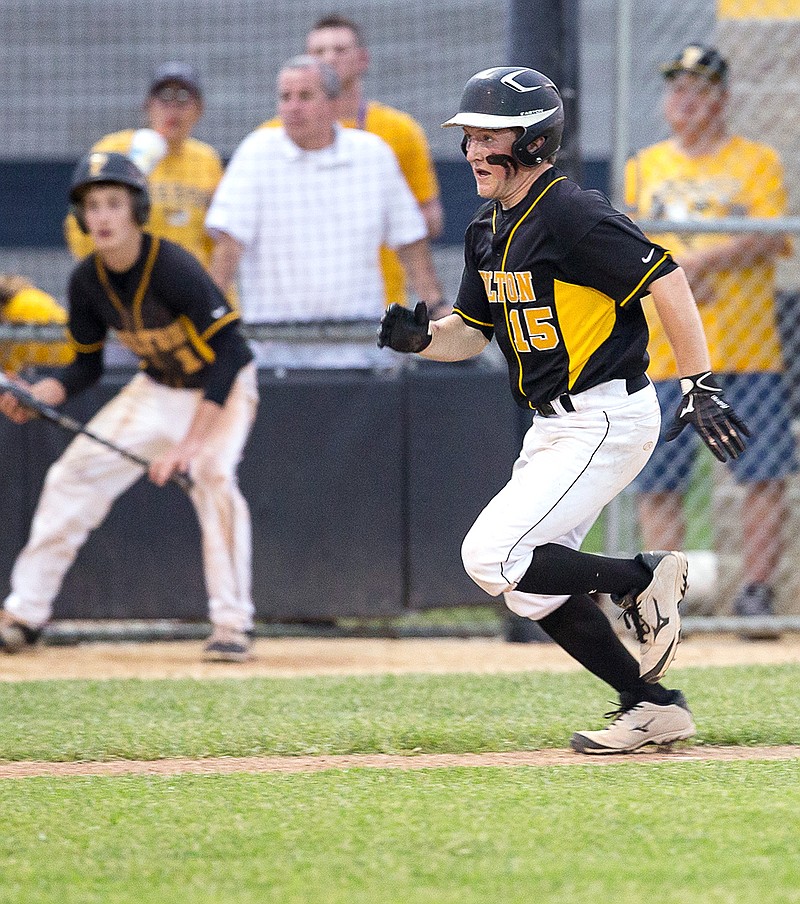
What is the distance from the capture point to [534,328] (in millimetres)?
4121

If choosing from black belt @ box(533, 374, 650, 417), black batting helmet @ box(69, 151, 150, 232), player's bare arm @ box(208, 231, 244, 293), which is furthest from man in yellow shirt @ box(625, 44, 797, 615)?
black belt @ box(533, 374, 650, 417)

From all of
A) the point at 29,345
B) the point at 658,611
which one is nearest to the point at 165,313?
the point at 29,345

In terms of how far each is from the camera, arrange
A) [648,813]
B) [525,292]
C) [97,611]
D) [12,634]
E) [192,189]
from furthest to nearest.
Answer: [192,189] < [97,611] < [12,634] < [525,292] < [648,813]

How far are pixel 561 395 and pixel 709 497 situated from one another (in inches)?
139

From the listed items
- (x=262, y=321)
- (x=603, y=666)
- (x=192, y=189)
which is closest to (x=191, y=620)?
(x=262, y=321)

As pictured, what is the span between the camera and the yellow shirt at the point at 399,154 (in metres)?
7.27

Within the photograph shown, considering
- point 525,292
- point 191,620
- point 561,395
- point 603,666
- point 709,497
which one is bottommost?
point 191,620

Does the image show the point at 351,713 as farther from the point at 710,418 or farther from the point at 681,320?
→ the point at 681,320

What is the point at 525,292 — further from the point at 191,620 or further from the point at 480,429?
the point at 191,620

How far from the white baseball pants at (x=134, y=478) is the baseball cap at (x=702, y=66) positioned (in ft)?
7.34

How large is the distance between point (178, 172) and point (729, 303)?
103 inches

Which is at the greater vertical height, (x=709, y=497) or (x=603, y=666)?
(x=603, y=666)

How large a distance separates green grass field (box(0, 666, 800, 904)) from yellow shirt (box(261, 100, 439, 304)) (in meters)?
2.79

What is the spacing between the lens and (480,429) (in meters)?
6.82
